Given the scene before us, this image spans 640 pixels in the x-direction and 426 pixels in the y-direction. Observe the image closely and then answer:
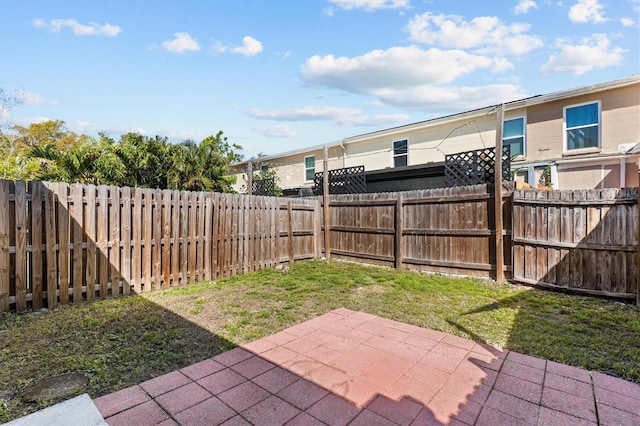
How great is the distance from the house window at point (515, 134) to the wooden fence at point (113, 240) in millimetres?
8785

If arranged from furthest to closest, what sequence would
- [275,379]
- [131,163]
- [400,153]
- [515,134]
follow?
1. [400,153]
2. [515,134]
3. [131,163]
4. [275,379]

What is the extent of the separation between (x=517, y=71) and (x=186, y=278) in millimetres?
11253

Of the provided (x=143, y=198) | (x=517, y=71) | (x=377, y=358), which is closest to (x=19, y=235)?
(x=143, y=198)

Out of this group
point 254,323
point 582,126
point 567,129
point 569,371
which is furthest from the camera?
point 567,129

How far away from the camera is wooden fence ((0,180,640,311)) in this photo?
4.17 meters

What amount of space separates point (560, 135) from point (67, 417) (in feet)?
40.8

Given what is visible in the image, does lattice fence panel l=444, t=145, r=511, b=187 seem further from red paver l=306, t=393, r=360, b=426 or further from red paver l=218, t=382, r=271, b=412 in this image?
red paver l=218, t=382, r=271, b=412

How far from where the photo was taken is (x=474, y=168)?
7.75 metres

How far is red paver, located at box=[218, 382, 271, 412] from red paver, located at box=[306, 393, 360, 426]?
41 cm

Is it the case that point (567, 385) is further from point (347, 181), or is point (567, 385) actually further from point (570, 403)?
point (347, 181)

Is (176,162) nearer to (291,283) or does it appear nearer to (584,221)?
(291,283)

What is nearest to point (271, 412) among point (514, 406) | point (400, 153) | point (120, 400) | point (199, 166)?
point (120, 400)

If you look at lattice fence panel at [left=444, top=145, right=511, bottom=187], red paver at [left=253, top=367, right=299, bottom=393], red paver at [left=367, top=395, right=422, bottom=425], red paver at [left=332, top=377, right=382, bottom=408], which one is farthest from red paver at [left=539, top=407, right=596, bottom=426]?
lattice fence panel at [left=444, top=145, right=511, bottom=187]

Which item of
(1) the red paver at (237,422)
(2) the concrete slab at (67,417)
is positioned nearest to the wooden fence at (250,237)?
(2) the concrete slab at (67,417)
